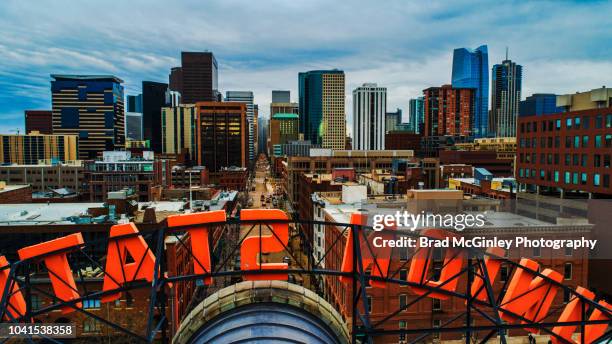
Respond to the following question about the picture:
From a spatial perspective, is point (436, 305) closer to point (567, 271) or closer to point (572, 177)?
point (567, 271)

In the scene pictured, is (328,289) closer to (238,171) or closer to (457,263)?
(457,263)

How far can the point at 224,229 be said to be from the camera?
94.4 m

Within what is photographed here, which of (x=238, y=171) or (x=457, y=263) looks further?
(x=238, y=171)

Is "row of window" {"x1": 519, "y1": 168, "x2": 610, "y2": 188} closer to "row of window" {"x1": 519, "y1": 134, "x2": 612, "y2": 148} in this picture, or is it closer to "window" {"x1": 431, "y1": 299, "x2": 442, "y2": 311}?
"row of window" {"x1": 519, "y1": 134, "x2": 612, "y2": 148}

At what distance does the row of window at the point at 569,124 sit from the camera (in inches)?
2327

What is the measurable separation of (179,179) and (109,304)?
13312 cm

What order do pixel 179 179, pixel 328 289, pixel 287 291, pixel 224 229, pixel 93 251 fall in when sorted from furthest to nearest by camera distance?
pixel 179 179 → pixel 224 229 → pixel 328 289 → pixel 93 251 → pixel 287 291

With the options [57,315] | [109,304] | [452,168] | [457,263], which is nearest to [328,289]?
[109,304]

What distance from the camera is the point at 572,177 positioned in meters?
64.1

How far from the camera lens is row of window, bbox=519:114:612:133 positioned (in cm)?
5911

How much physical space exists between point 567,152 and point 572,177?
3935 mm
